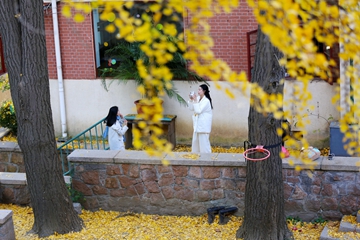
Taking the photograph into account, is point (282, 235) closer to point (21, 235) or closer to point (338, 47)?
point (21, 235)

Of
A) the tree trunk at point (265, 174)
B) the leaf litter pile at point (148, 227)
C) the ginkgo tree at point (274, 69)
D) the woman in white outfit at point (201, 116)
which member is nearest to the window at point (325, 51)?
the woman in white outfit at point (201, 116)

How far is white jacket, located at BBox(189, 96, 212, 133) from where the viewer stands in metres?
11.0

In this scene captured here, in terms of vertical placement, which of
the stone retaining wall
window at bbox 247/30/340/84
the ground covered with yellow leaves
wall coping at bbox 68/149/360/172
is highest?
window at bbox 247/30/340/84

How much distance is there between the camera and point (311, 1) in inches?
205

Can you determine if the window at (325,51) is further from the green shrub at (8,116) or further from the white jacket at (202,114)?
the green shrub at (8,116)

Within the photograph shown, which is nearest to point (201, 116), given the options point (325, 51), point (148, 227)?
point (148, 227)

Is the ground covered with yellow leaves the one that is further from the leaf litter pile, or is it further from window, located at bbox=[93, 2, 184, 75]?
window, located at bbox=[93, 2, 184, 75]

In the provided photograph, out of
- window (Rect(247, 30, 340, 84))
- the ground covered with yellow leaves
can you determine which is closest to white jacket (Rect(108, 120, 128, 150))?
the ground covered with yellow leaves

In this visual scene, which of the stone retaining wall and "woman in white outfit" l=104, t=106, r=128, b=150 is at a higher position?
"woman in white outfit" l=104, t=106, r=128, b=150

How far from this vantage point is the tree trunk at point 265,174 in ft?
24.6

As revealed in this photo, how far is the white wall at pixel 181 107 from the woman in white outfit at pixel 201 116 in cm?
135

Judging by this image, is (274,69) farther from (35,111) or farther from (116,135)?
(116,135)

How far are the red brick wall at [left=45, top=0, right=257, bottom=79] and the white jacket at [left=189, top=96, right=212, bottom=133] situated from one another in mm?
1816

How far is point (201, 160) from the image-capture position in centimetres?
921
